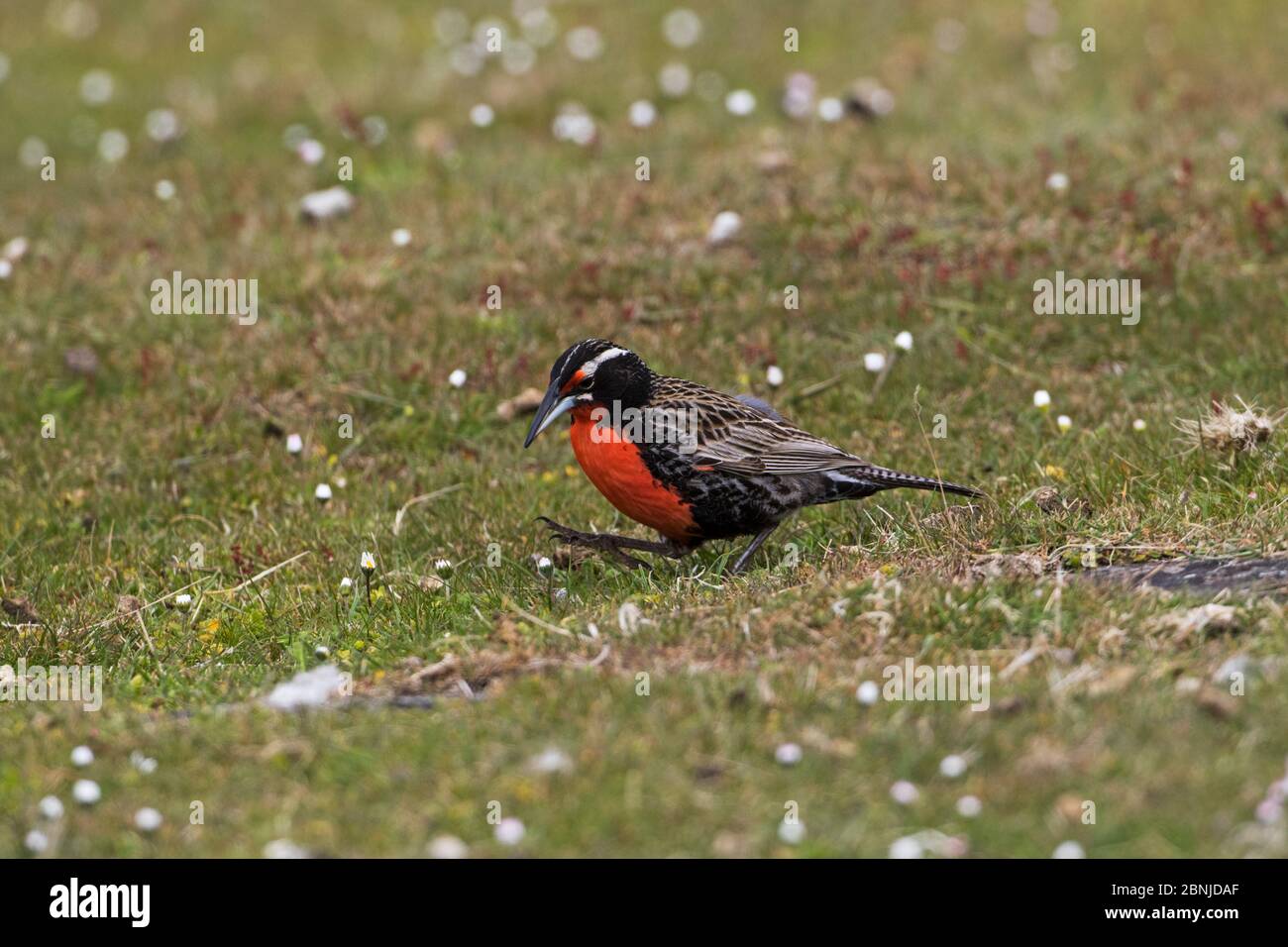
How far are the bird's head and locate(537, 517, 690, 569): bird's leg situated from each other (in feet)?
1.81

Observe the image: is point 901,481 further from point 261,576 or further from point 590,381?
point 261,576

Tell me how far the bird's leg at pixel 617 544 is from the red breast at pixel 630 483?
19 cm

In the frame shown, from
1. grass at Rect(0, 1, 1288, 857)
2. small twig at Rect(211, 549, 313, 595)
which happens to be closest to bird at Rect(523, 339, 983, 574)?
grass at Rect(0, 1, 1288, 857)

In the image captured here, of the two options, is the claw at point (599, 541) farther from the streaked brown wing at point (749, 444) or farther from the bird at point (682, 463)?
the streaked brown wing at point (749, 444)

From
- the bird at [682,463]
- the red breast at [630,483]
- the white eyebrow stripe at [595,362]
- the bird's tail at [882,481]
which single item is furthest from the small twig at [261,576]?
the bird's tail at [882,481]

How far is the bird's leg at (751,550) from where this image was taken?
27.5ft

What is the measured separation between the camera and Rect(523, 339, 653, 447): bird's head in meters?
8.48

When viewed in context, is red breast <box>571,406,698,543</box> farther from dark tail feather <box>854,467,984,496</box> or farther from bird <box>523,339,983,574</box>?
dark tail feather <box>854,467,984,496</box>

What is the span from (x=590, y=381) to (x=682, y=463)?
624mm

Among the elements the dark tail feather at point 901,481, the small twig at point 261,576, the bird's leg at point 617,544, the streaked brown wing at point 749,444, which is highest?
the streaked brown wing at point 749,444

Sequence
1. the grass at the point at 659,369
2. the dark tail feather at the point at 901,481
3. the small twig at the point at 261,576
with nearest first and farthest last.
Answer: the grass at the point at 659,369 → the dark tail feather at the point at 901,481 → the small twig at the point at 261,576

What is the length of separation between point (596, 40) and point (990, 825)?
1288cm

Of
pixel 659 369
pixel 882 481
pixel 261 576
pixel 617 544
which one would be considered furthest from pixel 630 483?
pixel 659 369

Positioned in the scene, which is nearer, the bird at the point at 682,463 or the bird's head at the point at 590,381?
the bird at the point at 682,463
